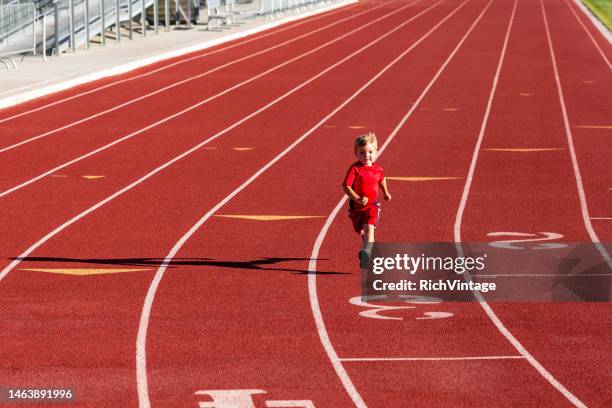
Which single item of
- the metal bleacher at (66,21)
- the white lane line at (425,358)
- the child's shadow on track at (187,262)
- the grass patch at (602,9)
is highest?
the white lane line at (425,358)

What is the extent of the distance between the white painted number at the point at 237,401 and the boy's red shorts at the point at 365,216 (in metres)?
3.26

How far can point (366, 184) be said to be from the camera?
10398 millimetres

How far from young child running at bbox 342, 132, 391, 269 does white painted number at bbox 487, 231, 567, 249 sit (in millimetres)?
1836

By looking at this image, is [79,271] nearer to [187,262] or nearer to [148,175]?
[187,262]

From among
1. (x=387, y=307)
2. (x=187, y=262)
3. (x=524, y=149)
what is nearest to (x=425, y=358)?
(x=387, y=307)

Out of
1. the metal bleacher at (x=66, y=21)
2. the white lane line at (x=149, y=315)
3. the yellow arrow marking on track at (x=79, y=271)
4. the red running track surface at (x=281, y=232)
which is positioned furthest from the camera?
the metal bleacher at (x=66, y=21)

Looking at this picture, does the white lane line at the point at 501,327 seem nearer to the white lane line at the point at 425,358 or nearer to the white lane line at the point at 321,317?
the white lane line at the point at 425,358

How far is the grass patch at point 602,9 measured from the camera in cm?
5083

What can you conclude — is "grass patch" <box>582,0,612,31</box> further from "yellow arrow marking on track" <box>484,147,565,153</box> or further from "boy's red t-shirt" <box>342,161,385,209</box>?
"boy's red t-shirt" <box>342,161,385,209</box>

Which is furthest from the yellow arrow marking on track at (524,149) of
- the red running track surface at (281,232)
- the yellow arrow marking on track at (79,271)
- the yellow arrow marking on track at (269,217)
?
the yellow arrow marking on track at (79,271)

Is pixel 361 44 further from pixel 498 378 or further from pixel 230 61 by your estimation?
pixel 498 378

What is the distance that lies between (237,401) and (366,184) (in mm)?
3417

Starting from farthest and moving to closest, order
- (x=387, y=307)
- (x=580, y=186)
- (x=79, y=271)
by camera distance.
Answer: (x=580, y=186) < (x=79, y=271) < (x=387, y=307)

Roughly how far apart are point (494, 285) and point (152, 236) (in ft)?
11.6
